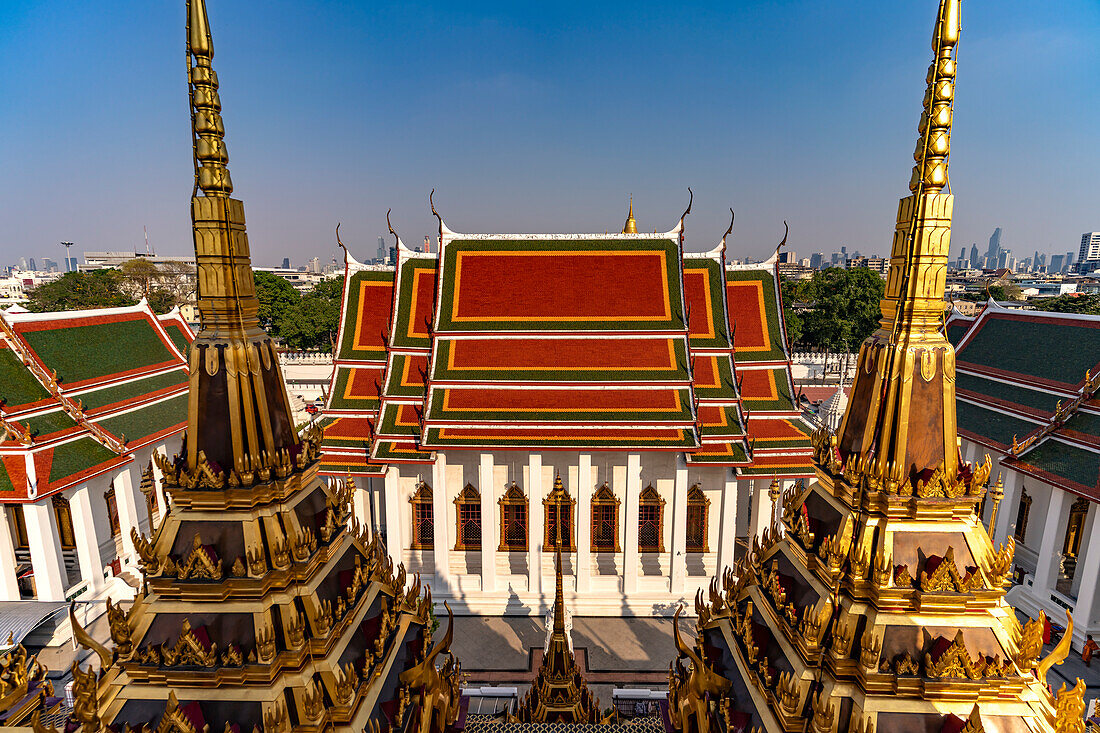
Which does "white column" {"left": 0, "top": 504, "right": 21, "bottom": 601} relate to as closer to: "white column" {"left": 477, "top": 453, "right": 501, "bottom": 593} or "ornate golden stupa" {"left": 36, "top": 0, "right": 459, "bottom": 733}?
"white column" {"left": 477, "top": 453, "right": 501, "bottom": 593}

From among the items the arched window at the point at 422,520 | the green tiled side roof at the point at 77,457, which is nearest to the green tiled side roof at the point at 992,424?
the arched window at the point at 422,520

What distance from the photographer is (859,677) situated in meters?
4.88

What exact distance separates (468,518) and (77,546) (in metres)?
12.3

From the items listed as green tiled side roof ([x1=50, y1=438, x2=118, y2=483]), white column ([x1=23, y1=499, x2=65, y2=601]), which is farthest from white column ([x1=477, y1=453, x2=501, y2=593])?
white column ([x1=23, y1=499, x2=65, y2=601])

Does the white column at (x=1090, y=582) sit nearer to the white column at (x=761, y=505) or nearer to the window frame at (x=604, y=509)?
the white column at (x=761, y=505)

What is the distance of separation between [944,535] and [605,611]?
42.2 feet

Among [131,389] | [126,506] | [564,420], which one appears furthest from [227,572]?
[131,389]

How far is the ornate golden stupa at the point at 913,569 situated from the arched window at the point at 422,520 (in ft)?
43.9

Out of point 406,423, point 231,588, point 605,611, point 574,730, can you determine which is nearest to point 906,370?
point 574,730

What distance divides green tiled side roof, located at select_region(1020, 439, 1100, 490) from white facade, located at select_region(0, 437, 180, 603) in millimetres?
25479

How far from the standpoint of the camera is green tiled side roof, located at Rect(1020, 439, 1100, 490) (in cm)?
1415

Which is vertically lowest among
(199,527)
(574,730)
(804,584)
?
(574,730)

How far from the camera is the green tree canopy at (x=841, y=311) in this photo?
140ft

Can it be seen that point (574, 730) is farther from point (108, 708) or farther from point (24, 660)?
point (24, 660)
